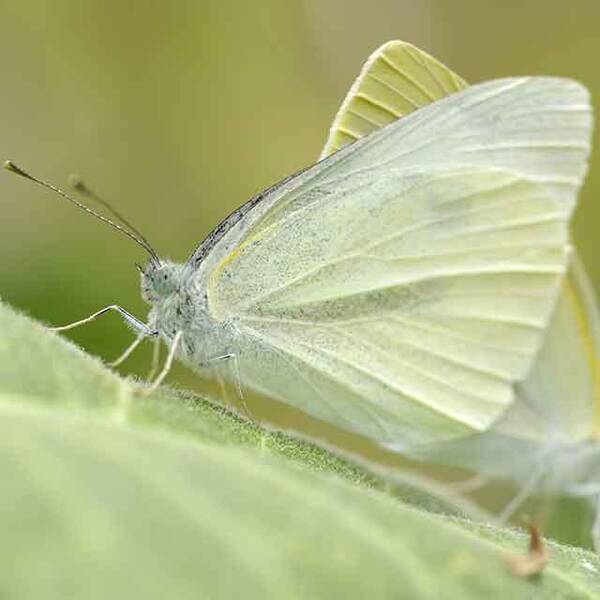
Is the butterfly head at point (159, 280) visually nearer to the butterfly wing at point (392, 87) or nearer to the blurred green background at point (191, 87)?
the butterfly wing at point (392, 87)

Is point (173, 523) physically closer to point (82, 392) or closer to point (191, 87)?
point (82, 392)

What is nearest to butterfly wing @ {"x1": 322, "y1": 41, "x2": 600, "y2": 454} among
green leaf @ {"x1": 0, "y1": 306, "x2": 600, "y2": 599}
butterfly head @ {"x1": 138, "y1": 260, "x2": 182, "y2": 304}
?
butterfly head @ {"x1": 138, "y1": 260, "x2": 182, "y2": 304}

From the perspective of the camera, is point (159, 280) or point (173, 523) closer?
point (173, 523)

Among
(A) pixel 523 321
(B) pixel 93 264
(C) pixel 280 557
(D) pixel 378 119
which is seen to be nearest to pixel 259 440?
(C) pixel 280 557

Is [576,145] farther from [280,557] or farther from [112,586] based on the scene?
[112,586]

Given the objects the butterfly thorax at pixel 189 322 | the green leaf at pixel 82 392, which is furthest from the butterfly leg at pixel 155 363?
the green leaf at pixel 82 392

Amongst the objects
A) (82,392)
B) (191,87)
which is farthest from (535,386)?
(191,87)
